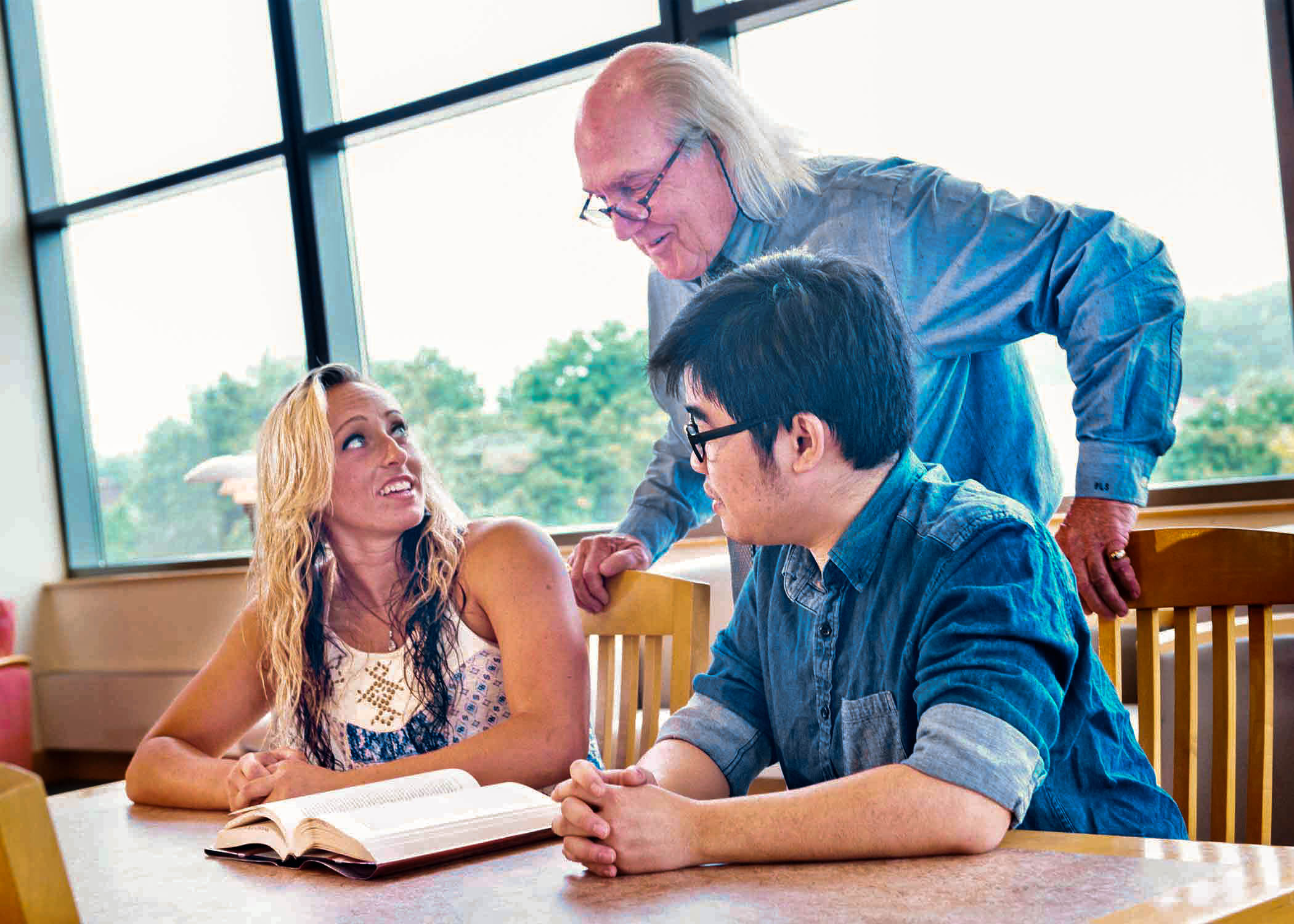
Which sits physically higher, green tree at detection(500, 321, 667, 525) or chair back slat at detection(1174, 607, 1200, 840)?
green tree at detection(500, 321, 667, 525)

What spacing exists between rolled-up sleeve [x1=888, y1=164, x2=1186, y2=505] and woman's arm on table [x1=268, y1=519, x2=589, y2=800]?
0.63 meters

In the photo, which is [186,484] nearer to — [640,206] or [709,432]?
[640,206]

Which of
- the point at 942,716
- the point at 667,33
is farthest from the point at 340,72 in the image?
the point at 942,716

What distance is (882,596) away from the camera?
1163 millimetres

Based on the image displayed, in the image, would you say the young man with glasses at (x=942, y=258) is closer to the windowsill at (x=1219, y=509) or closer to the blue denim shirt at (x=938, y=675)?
the blue denim shirt at (x=938, y=675)

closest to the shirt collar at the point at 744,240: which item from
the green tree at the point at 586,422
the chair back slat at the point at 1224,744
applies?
the chair back slat at the point at 1224,744

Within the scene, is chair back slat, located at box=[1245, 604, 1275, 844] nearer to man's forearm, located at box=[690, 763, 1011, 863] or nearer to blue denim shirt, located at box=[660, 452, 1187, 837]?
blue denim shirt, located at box=[660, 452, 1187, 837]

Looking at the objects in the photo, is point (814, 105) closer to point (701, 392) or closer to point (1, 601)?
point (701, 392)

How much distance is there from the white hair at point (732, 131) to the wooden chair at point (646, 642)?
58cm

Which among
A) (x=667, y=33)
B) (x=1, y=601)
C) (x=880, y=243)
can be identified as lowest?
(x=1, y=601)

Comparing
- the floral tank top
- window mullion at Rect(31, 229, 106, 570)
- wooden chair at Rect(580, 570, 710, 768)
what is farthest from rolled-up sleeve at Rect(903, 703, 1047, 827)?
window mullion at Rect(31, 229, 106, 570)

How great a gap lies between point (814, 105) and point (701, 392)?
8.93 feet

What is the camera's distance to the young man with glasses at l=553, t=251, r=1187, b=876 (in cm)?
99

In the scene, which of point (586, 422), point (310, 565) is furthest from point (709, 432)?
point (586, 422)
